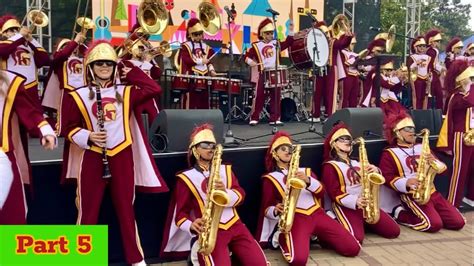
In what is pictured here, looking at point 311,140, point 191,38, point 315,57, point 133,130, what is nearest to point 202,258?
point 133,130

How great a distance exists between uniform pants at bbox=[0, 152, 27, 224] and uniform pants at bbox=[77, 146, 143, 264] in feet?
1.59

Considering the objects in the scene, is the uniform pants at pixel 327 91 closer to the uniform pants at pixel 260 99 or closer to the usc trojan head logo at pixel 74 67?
the uniform pants at pixel 260 99

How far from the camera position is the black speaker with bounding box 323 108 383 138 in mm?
5727

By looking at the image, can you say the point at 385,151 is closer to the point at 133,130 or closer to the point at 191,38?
the point at 133,130

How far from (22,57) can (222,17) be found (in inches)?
227

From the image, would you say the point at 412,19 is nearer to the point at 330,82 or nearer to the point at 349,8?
the point at 349,8

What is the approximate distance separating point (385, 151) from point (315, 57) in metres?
1.87

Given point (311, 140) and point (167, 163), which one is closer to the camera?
point (167, 163)

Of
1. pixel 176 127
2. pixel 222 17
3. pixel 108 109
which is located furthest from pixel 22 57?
pixel 222 17

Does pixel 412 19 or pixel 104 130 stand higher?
pixel 412 19

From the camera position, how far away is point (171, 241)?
4355mm

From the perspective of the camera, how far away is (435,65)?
1034 cm

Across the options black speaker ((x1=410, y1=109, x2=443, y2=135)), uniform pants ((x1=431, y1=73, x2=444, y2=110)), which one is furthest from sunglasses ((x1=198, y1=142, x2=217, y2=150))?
uniform pants ((x1=431, y1=73, x2=444, y2=110))

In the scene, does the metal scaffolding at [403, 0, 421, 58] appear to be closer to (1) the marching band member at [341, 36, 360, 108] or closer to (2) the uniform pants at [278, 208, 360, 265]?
(1) the marching band member at [341, 36, 360, 108]
